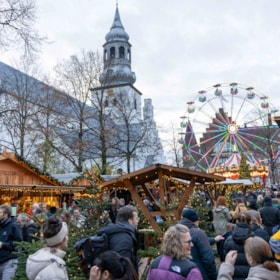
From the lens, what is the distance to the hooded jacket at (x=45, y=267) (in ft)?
8.94

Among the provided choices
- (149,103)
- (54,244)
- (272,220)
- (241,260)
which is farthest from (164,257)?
(149,103)

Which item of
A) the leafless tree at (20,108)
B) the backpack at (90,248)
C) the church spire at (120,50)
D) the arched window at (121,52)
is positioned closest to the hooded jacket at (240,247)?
the backpack at (90,248)

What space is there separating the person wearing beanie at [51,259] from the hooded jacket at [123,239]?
1.94 feet

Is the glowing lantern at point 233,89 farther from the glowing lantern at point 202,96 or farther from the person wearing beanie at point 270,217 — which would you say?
the person wearing beanie at point 270,217

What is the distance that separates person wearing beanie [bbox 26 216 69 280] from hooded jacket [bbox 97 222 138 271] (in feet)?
1.94

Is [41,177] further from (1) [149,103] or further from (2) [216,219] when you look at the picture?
(1) [149,103]

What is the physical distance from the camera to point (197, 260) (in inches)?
148

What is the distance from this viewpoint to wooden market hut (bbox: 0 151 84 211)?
14353 mm

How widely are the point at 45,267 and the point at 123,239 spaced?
962 mm

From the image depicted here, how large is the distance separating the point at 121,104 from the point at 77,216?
19447 millimetres

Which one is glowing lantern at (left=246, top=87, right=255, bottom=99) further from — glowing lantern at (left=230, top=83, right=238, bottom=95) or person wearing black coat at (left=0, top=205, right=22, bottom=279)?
person wearing black coat at (left=0, top=205, right=22, bottom=279)

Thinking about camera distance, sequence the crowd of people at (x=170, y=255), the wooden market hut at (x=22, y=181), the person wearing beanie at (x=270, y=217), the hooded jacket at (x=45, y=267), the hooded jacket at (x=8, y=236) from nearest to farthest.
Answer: the crowd of people at (x=170, y=255) < the hooded jacket at (x=45, y=267) < the hooded jacket at (x=8, y=236) < the person wearing beanie at (x=270, y=217) < the wooden market hut at (x=22, y=181)

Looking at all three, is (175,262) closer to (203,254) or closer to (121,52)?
(203,254)

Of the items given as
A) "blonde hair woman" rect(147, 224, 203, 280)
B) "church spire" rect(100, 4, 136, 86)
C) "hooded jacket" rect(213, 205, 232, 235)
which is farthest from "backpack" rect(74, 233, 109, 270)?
"church spire" rect(100, 4, 136, 86)
